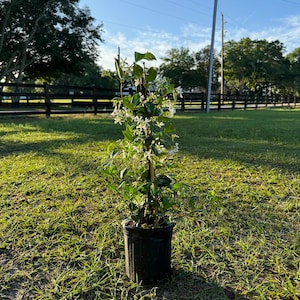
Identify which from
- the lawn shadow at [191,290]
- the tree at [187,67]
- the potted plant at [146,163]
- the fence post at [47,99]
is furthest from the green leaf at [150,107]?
the tree at [187,67]

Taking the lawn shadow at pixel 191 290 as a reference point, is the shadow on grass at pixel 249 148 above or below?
above

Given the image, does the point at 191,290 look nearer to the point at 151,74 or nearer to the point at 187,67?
the point at 151,74

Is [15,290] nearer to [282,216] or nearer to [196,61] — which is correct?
[282,216]

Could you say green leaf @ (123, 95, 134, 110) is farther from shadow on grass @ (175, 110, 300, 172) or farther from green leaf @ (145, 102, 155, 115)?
shadow on grass @ (175, 110, 300, 172)

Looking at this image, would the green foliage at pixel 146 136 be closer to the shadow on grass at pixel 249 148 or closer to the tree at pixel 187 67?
the shadow on grass at pixel 249 148

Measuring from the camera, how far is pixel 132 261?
49.8 inches

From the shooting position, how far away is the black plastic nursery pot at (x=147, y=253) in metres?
1.21

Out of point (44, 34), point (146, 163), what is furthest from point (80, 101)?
point (146, 163)

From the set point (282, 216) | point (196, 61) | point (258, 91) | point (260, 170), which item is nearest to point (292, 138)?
point (260, 170)

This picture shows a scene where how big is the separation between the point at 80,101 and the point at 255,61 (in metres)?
28.8

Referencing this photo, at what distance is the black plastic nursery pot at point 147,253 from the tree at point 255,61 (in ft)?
116

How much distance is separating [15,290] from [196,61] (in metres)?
39.9

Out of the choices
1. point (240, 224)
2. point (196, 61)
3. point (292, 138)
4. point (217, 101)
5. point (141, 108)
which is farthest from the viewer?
point (196, 61)

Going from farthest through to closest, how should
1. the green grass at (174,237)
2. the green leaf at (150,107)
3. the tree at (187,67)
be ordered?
the tree at (187,67) → the green grass at (174,237) → the green leaf at (150,107)
